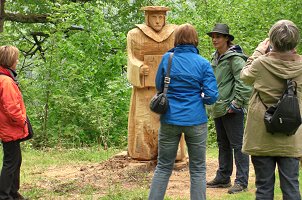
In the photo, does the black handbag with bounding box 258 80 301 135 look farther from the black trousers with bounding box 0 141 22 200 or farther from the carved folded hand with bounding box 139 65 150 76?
the carved folded hand with bounding box 139 65 150 76

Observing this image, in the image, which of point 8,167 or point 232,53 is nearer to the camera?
point 8,167

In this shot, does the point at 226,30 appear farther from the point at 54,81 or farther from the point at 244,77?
the point at 54,81

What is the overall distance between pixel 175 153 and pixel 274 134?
1115mm

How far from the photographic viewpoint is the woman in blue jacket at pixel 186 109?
17.8 ft

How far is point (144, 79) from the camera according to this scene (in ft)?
25.8

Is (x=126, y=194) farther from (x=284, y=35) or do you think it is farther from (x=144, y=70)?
(x=284, y=35)

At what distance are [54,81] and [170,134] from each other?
6339 mm

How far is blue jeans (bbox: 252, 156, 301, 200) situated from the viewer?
479cm

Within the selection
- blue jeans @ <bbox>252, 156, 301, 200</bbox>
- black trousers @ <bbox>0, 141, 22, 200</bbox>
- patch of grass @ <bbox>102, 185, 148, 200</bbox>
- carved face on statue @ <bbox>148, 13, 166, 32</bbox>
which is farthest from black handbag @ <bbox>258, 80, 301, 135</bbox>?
carved face on statue @ <bbox>148, 13, 166, 32</bbox>

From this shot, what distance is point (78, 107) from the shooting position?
11344 mm

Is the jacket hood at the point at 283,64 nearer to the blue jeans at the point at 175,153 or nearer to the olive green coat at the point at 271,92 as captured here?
the olive green coat at the point at 271,92

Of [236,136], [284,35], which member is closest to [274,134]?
[284,35]

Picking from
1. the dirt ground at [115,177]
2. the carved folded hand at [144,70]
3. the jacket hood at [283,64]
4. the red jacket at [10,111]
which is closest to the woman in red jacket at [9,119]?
the red jacket at [10,111]

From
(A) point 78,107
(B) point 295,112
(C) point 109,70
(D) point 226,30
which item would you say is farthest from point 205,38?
(B) point 295,112
